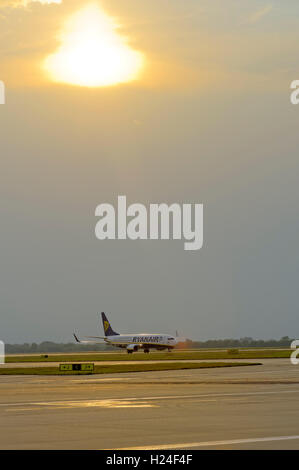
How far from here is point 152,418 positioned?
101 feet

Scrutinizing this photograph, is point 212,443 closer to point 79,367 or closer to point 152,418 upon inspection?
point 152,418

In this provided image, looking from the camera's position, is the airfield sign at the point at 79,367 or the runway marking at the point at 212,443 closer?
the runway marking at the point at 212,443

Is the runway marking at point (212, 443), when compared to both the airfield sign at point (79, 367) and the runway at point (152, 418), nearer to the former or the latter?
the runway at point (152, 418)

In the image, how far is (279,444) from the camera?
939 inches

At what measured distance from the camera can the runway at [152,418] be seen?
80.3 ft

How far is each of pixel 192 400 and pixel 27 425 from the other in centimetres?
1135

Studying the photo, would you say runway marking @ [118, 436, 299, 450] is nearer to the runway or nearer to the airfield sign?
the runway

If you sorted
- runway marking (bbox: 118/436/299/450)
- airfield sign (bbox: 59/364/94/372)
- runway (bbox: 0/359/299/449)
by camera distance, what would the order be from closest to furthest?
runway marking (bbox: 118/436/299/450), runway (bbox: 0/359/299/449), airfield sign (bbox: 59/364/94/372)

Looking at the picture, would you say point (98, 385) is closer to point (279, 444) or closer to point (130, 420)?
point (130, 420)

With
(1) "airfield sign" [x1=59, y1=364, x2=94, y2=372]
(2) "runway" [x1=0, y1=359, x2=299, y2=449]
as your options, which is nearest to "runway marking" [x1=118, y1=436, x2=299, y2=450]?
(2) "runway" [x1=0, y1=359, x2=299, y2=449]

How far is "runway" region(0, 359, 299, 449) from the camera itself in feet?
80.3

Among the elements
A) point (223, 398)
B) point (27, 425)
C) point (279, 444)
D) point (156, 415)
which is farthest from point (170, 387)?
point (279, 444)

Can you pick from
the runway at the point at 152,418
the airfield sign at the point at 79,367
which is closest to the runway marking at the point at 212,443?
the runway at the point at 152,418

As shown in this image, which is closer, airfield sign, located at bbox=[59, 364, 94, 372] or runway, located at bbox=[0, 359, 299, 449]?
runway, located at bbox=[0, 359, 299, 449]
